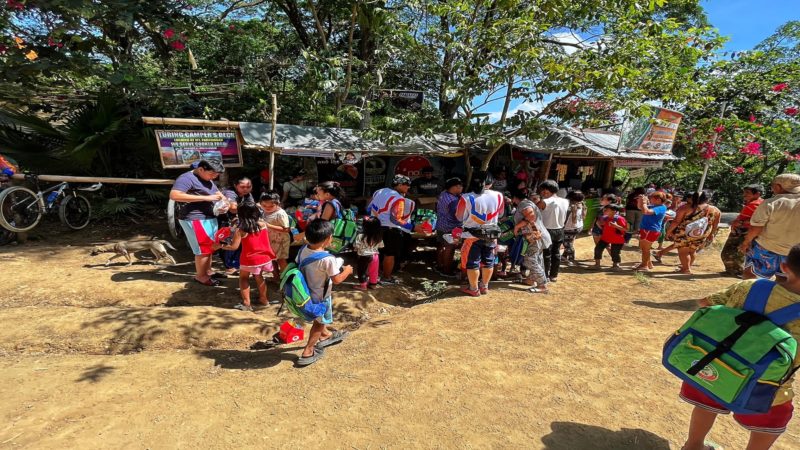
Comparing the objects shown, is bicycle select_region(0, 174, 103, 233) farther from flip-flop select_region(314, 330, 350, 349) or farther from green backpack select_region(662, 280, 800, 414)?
green backpack select_region(662, 280, 800, 414)

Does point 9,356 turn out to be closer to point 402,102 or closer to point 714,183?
point 402,102

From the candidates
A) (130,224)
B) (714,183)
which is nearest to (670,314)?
(130,224)

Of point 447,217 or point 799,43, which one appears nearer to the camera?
point 447,217

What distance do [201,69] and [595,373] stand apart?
11.1 metres

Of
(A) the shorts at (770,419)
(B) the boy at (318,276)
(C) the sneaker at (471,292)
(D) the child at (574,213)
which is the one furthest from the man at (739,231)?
(B) the boy at (318,276)

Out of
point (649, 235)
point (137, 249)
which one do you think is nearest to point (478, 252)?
point (649, 235)

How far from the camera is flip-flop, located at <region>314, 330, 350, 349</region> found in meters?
3.89

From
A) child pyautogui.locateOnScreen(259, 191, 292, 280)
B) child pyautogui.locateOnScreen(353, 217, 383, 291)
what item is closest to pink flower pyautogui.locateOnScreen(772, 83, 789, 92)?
child pyautogui.locateOnScreen(353, 217, 383, 291)

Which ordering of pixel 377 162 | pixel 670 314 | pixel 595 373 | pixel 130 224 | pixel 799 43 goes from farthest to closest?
pixel 799 43 → pixel 377 162 → pixel 130 224 → pixel 670 314 → pixel 595 373

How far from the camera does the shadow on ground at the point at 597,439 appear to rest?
8.61ft

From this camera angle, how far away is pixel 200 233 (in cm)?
507

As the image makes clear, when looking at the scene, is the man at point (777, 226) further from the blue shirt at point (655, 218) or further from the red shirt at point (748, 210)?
the blue shirt at point (655, 218)

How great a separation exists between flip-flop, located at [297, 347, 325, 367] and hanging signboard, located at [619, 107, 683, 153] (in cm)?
846

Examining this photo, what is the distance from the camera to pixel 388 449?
258 cm
